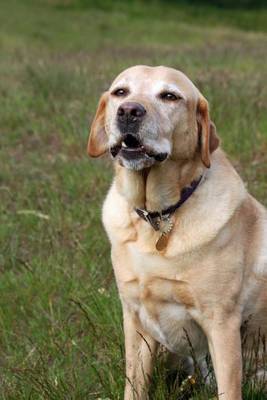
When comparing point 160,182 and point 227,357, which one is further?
point 160,182

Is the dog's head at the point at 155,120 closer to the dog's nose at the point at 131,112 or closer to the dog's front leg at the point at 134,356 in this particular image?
the dog's nose at the point at 131,112

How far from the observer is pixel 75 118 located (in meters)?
7.50

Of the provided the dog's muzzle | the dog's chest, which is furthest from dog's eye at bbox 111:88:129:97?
the dog's chest

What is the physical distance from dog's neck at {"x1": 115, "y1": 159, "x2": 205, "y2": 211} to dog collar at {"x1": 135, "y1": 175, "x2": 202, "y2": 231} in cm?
1

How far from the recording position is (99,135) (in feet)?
12.0

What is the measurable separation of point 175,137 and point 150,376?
1.08m

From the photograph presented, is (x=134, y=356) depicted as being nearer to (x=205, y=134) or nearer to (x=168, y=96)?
(x=205, y=134)

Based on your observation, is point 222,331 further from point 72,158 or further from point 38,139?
point 38,139

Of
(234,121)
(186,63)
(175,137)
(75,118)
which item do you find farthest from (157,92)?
(186,63)

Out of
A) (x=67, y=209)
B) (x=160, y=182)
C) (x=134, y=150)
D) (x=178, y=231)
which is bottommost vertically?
(x=67, y=209)

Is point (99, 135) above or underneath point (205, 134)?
underneath

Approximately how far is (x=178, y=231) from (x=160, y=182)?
226mm

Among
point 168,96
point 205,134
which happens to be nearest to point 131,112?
point 168,96

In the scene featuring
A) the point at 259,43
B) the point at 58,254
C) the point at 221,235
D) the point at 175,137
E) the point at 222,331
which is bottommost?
the point at 259,43
